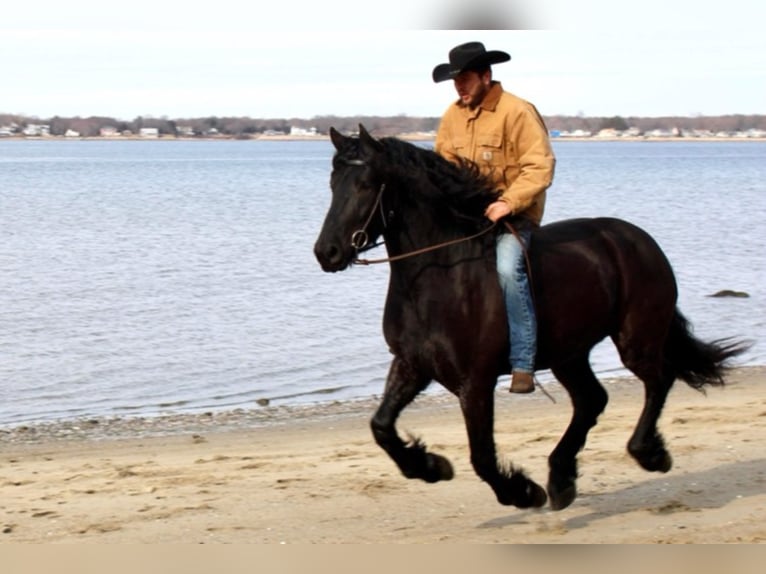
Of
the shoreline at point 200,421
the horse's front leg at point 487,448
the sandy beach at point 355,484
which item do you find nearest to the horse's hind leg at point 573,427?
the sandy beach at point 355,484

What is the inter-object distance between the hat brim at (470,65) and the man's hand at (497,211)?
776mm

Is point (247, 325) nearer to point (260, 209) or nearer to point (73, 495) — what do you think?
point (73, 495)

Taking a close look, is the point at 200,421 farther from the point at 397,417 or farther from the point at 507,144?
the point at 507,144

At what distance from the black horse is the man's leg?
63 mm

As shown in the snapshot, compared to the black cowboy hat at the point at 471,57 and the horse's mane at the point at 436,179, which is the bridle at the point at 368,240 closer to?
the horse's mane at the point at 436,179

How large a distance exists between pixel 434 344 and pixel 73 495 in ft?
11.2

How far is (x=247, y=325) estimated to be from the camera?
2302 cm

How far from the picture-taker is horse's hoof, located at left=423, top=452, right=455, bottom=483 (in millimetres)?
8328

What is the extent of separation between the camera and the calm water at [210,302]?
1706 cm

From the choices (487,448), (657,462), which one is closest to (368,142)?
(487,448)

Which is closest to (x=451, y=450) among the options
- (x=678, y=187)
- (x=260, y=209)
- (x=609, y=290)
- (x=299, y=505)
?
(x=299, y=505)

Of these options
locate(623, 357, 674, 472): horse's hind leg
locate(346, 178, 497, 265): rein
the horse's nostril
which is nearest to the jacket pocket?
locate(346, 178, 497, 265): rein

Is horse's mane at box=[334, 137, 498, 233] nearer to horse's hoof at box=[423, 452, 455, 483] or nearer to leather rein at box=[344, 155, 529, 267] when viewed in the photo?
leather rein at box=[344, 155, 529, 267]

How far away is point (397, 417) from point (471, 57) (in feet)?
6.97
